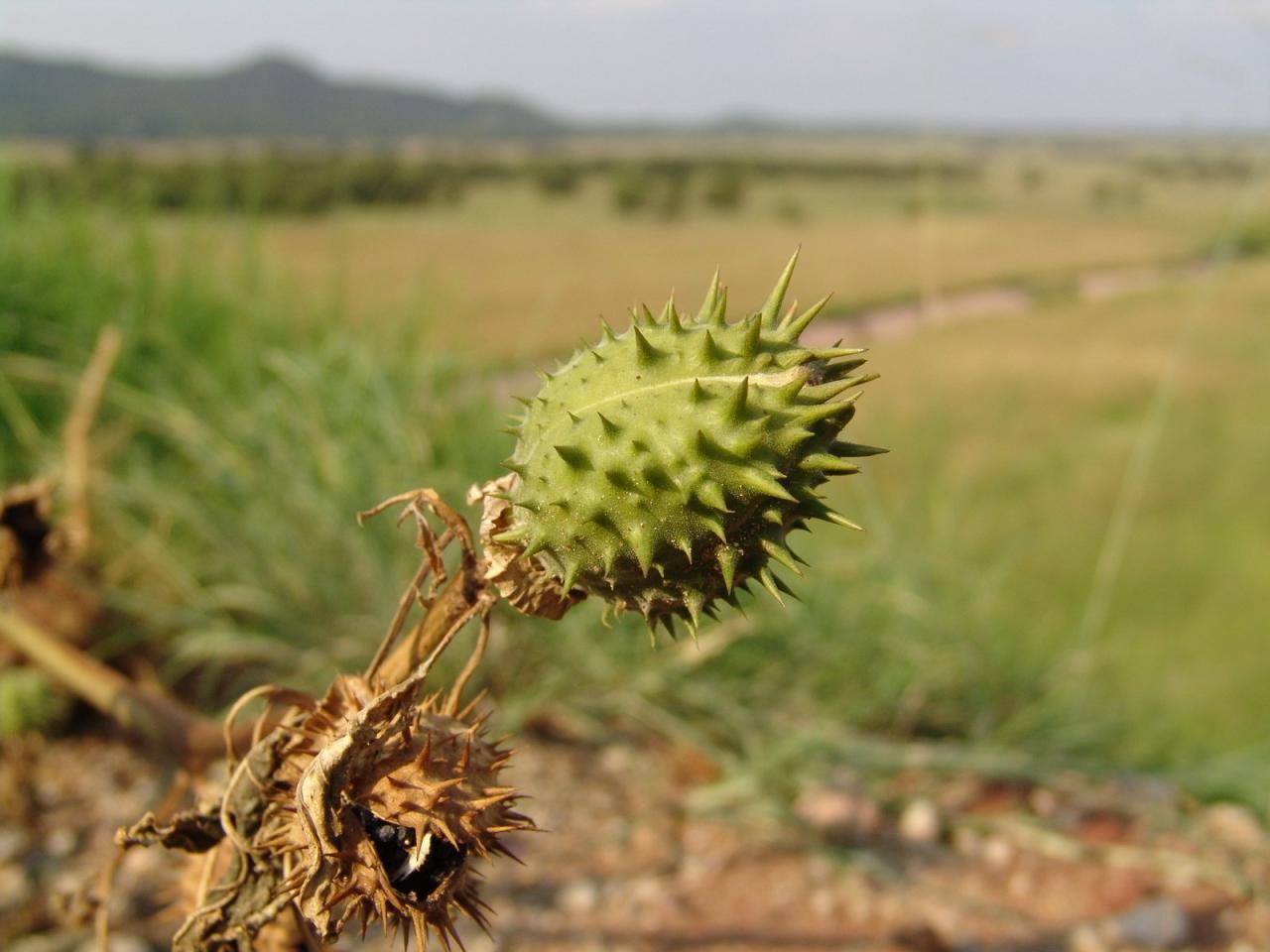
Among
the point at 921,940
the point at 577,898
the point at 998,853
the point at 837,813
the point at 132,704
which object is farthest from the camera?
the point at 998,853

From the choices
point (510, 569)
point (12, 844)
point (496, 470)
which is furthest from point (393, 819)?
point (496, 470)

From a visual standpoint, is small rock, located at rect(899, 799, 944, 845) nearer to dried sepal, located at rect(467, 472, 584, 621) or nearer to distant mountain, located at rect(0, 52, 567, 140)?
dried sepal, located at rect(467, 472, 584, 621)

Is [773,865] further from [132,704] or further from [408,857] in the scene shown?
[408,857]

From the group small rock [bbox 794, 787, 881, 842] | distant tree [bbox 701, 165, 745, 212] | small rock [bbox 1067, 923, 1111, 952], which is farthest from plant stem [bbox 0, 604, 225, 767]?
distant tree [bbox 701, 165, 745, 212]

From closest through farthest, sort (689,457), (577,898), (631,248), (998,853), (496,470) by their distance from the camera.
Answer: (689,457) < (577,898) < (998,853) < (496,470) < (631,248)

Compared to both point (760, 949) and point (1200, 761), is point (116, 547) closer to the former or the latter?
point (760, 949)

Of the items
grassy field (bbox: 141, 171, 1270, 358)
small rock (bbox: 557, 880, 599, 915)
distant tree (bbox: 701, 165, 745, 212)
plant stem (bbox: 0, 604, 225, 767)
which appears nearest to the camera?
plant stem (bbox: 0, 604, 225, 767)

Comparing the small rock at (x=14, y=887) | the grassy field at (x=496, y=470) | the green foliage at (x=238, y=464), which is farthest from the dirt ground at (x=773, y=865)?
the green foliage at (x=238, y=464)
